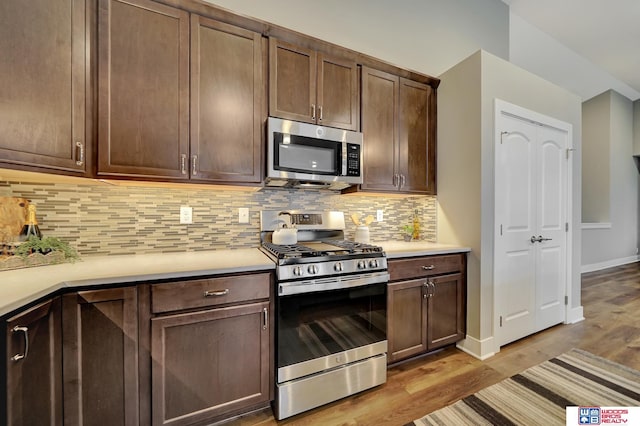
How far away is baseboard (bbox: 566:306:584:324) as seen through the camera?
290 centimetres

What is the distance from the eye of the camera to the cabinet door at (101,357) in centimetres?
116

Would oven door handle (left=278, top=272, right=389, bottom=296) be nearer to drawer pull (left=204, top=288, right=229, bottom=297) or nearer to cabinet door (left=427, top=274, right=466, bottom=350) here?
drawer pull (left=204, top=288, right=229, bottom=297)

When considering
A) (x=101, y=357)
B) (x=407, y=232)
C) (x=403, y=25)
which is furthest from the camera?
(x=403, y=25)

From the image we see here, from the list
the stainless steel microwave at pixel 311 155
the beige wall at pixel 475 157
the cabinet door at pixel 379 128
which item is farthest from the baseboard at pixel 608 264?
the stainless steel microwave at pixel 311 155

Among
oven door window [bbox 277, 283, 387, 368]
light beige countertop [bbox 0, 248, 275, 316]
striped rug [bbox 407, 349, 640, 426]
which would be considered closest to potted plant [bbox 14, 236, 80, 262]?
light beige countertop [bbox 0, 248, 275, 316]

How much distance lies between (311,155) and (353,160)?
366 millimetres

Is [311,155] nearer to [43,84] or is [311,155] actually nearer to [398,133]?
[398,133]

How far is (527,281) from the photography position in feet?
8.29

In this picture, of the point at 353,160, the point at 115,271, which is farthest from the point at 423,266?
the point at 115,271

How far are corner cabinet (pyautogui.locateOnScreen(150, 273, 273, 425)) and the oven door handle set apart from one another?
0.39ft

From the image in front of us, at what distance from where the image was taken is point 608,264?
5633 mm

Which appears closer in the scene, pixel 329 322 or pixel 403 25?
pixel 329 322

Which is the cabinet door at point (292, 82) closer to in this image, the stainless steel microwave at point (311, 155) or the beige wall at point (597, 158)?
the stainless steel microwave at point (311, 155)

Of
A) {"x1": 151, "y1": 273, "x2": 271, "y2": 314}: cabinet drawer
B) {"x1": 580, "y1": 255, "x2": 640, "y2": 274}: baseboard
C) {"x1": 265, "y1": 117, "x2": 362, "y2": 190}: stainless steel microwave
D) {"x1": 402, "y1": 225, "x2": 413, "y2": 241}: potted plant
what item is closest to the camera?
{"x1": 151, "y1": 273, "x2": 271, "y2": 314}: cabinet drawer
